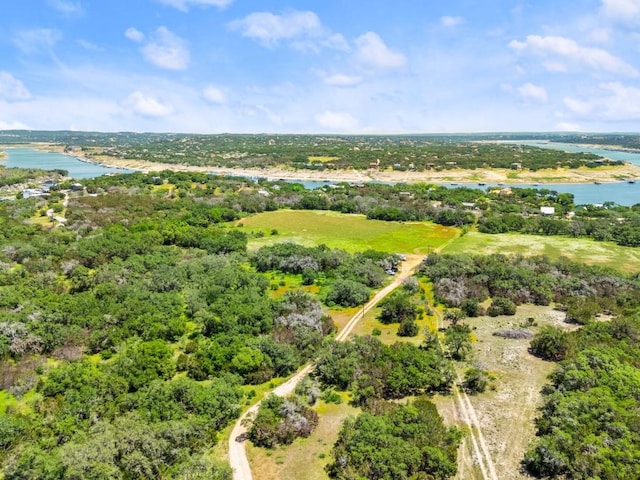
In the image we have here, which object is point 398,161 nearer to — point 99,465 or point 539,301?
point 539,301

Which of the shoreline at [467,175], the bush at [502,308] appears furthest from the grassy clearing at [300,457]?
the shoreline at [467,175]

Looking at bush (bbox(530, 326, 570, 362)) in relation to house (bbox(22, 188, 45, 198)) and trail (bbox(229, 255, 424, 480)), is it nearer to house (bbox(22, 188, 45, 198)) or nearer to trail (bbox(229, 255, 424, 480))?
trail (bbox(229, 255, 424, 480))

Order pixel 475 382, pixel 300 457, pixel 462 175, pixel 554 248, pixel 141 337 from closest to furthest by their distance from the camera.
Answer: pixel 300 457
pixel 475 382
pixel 141 337
pixel 554 248
pixel 462 175

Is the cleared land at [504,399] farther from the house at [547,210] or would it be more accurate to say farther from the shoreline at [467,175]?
the shoreline at [467,175]

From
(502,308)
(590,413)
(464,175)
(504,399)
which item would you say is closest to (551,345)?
(504,399)

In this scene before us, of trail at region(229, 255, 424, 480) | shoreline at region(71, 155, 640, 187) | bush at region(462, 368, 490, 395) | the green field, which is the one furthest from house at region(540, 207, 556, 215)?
bush at region(462, 368, 490, 395)

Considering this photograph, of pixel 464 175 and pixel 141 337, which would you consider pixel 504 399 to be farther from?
pixel 464 175
